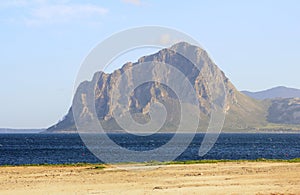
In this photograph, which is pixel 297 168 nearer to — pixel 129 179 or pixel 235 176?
pixel 235 176

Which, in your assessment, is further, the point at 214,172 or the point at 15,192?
the point at 214,172

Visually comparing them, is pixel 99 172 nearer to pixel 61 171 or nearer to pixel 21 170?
pixel 61 171

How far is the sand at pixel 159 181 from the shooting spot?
129 feet

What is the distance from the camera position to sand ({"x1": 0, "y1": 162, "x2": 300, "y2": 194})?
1554 inches

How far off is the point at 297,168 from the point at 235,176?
33.7ft

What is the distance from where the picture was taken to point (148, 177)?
48688mm

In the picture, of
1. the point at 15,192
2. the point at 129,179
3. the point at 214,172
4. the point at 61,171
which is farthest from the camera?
the point at 61,171

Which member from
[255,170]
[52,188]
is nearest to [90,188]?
[52,188]

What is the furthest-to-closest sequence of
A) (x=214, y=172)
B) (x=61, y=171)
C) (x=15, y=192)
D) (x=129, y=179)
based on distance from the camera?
(x=61, y=171)
(x=214, y=172)
(x=129, y=179)
(x=15, y=192)

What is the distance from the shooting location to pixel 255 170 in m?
54.4

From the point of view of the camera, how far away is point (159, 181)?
4534 cm

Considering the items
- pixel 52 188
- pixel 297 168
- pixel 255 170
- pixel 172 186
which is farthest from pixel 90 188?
pixel 297 168

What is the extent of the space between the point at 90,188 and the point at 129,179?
638 cm

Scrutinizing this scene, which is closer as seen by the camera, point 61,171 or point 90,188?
point 90,188
